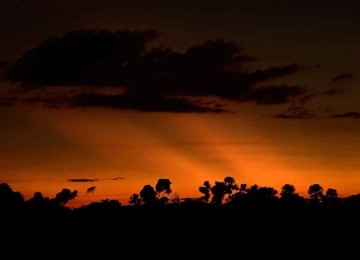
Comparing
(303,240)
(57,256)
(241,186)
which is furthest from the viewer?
(241,186)

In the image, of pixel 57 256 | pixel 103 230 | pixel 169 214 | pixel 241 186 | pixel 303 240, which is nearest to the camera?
pixel 57 256

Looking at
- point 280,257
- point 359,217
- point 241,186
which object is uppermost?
point 241,186

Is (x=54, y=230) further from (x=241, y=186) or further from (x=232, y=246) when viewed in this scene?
(x=241, y=186)

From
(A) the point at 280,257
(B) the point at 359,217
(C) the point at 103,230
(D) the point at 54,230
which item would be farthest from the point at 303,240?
(D) the point at 54,230

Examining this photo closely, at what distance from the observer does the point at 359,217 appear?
96688 mm

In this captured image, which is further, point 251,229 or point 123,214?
point 123,214

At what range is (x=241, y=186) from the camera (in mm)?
160250

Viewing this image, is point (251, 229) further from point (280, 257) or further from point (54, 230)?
point (54, 230)

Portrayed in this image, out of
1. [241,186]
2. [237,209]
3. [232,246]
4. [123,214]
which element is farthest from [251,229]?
[241,186]

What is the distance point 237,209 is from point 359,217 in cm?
2115

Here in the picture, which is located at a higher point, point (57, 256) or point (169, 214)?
point (169, 214)

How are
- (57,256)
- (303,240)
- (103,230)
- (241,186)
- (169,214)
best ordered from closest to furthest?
(57,256) < (303,240) < (103,230) < (169,214) < (241,186)

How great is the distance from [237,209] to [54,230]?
3281 cm

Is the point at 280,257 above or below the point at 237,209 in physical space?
below
